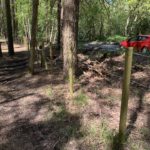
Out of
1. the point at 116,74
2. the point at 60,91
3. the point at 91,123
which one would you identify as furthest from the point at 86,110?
the point at 116,74

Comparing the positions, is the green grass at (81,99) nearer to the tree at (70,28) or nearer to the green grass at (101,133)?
the green grass at (101,133)

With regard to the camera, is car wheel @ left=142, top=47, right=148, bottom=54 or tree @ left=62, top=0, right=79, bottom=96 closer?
tree @ left=62, top=0, right=79, bottom=96

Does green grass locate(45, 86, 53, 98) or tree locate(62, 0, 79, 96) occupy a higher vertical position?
tree locate(62, 0, 79, 96)

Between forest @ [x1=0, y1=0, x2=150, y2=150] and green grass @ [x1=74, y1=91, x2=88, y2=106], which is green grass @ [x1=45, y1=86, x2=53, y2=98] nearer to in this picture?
forest @ [x1=0, y1=0, x2=150, y2=150]

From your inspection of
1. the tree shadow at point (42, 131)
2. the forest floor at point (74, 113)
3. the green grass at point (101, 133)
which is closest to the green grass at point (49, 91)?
the forest floor at point (74, 113)

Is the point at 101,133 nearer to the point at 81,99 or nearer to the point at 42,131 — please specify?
the point at 42,131

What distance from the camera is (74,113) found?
5605 mm

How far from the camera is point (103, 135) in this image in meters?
4.77

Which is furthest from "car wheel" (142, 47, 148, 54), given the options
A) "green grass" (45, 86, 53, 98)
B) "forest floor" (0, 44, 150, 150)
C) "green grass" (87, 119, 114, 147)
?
"green grass" (87, 119, 114, 147)

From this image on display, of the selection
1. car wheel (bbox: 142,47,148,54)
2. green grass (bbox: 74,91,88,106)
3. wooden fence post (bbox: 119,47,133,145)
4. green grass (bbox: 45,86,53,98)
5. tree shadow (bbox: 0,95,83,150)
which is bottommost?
tree shadow (bbox: 0,95,83,150)

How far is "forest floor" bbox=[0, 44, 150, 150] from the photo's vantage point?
465cm

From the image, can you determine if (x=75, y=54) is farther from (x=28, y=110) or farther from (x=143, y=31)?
(x=143, y=31)

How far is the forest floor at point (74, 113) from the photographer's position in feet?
15.3

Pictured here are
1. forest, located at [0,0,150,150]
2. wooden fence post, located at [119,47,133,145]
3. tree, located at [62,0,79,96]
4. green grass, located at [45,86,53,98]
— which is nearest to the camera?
wooden fence post, located at [119,47,133,145]
